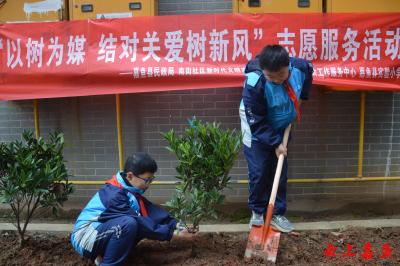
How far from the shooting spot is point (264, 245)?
3162mm

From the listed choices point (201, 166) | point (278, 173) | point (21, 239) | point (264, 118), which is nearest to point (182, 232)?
point (201, 166)

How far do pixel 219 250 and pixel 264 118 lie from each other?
1107 mm

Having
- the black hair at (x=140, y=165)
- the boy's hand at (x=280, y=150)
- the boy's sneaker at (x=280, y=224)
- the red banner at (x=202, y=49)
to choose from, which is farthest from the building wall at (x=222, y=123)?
the black hair at (x=140, y=165)

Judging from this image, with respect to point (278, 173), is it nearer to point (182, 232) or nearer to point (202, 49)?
point (182, 232)

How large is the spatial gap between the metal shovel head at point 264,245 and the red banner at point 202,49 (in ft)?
4.65

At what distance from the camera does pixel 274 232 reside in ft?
10.4

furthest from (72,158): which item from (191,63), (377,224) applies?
(377,224)

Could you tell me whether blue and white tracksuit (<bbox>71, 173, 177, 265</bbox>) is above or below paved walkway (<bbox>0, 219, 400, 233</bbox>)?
above

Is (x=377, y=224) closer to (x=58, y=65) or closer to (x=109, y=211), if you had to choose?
(x=109, y=211)

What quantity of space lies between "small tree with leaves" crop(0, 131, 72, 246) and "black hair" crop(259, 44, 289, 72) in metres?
1.76

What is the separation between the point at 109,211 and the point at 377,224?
254cm

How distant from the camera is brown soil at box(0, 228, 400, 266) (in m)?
3.21

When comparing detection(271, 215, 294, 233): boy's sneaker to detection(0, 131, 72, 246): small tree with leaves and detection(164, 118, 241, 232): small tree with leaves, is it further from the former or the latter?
detection(0, 131, 72, 246): small tree with leaves

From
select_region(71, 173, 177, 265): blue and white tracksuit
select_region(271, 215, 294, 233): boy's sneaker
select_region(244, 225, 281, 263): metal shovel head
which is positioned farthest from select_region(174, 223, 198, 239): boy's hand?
select_region(271, 215, 294, 233): boy's sneaker
